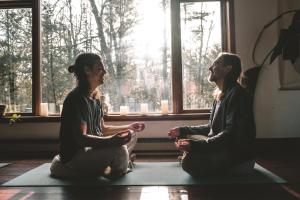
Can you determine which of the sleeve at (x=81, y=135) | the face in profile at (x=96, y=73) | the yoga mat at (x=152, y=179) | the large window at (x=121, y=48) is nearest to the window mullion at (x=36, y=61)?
the large window at (x=121, y=48)

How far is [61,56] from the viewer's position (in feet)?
13.5

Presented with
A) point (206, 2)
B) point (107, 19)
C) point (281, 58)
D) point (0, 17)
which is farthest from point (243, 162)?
point (0, 17)

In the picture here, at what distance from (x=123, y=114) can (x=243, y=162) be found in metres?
1.76

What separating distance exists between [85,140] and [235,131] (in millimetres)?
1116

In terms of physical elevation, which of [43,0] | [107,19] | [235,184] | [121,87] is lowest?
[235,184]

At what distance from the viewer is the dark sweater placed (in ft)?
7.85

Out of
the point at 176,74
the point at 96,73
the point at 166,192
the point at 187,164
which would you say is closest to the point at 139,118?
the point at 176,74

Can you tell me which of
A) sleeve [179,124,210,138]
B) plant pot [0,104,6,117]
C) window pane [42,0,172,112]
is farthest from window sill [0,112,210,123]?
sleeve [179,124,210,138]

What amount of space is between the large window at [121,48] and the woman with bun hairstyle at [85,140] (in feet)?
4.48

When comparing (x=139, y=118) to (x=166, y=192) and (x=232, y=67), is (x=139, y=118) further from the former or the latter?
(x=166, y=192)

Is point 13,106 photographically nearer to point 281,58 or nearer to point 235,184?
point 235,184

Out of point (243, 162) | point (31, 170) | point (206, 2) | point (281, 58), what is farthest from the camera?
point (206, 2)

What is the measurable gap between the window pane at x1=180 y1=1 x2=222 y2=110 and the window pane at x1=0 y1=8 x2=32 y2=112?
1963mm

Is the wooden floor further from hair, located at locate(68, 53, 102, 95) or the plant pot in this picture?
the plant pot
